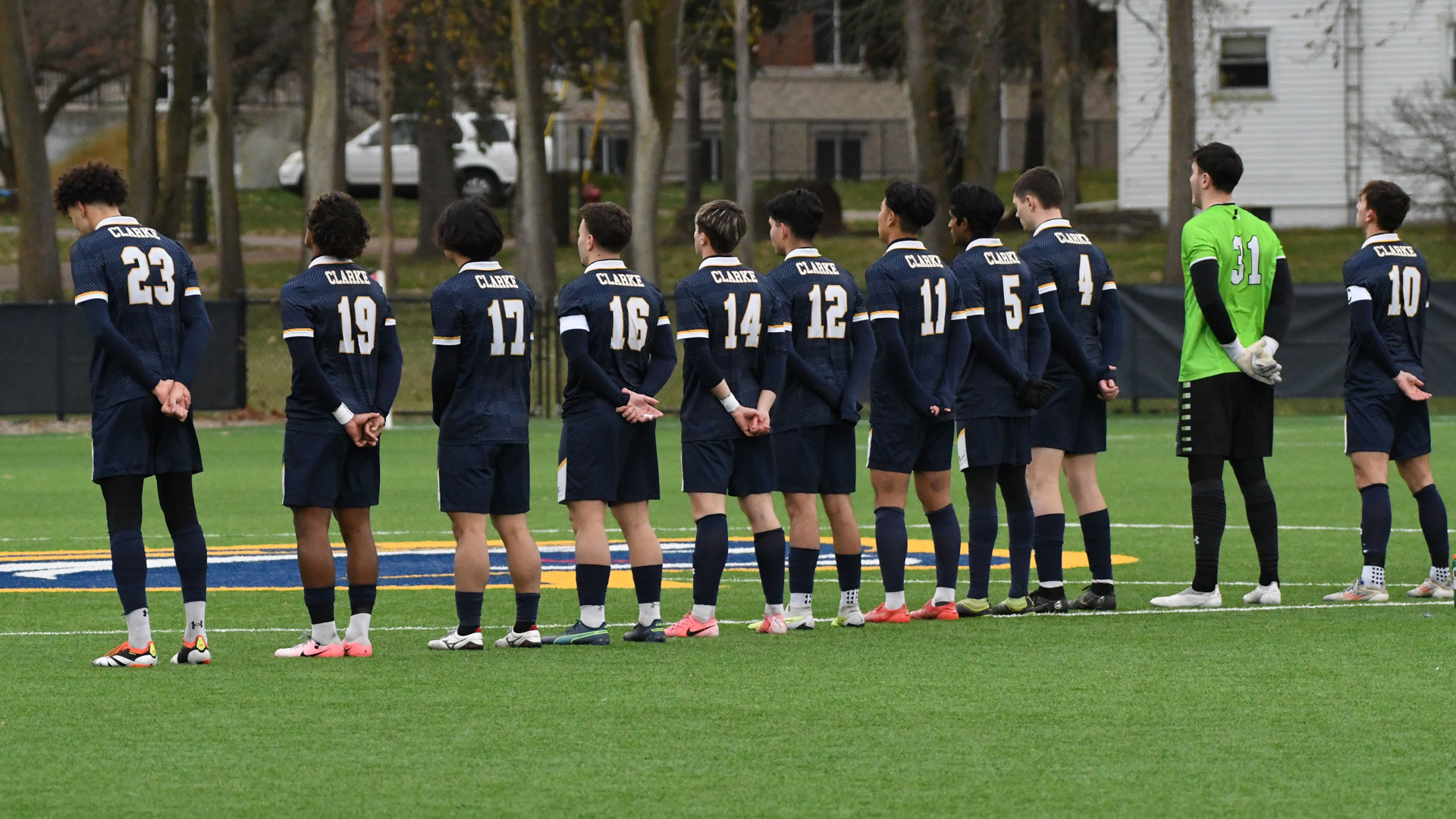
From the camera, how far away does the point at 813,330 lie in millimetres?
9148

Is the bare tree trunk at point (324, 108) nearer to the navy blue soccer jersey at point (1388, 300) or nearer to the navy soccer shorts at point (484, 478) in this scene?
the navy blue soccer jersey at point (1388, 300)

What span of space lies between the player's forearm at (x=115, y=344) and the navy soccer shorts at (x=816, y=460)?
285 cm

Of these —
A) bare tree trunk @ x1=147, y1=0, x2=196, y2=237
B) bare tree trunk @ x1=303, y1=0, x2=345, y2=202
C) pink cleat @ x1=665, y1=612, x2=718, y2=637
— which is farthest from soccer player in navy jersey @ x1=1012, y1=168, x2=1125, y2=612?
bare tree trunk @ x1=147, y1=0, x2=196, y2=237

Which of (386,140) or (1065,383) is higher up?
(386,140)

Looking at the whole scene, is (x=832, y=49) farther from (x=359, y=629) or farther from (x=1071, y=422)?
(x=359, y=629)

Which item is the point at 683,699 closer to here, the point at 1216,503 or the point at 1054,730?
the point at 1054,730

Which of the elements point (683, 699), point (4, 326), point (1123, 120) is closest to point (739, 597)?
point (683, 699)

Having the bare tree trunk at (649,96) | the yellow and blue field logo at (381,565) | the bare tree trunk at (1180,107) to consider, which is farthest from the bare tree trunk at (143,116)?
the yellow and blue field logo at (381,565)

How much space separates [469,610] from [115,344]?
186 cm

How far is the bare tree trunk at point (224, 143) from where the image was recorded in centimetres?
3070

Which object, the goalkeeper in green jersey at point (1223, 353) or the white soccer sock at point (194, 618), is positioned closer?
the white soccer sock at point (194, 618)

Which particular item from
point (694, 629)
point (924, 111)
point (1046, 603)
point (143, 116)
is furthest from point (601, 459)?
point (143, 116)

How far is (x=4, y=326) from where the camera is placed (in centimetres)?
2553

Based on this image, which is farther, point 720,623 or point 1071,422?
point 1071,422
